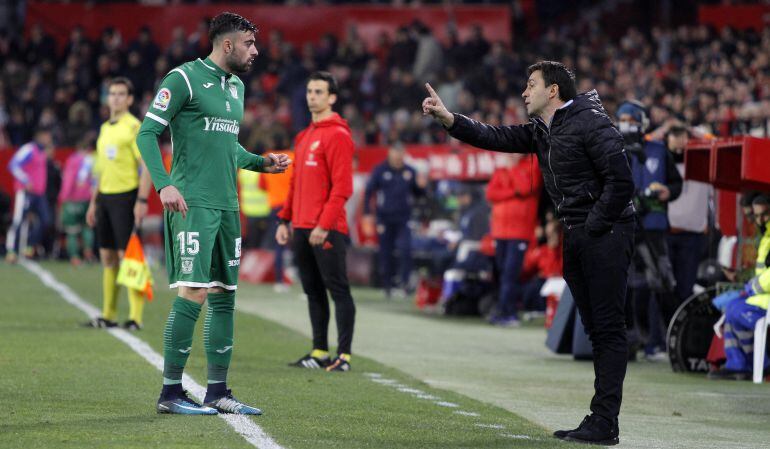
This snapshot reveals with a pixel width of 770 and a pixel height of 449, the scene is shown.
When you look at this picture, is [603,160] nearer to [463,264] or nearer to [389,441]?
[389,441]

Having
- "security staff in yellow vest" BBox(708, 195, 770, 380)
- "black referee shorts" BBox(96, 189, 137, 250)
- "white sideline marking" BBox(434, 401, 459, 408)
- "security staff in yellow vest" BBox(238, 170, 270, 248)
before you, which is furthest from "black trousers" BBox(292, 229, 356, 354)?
"security staff in yellow vest" BBox(238, 170, 270, 248)

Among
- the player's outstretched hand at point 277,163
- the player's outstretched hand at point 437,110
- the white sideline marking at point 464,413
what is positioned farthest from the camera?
the white sideline marking at point 464,413

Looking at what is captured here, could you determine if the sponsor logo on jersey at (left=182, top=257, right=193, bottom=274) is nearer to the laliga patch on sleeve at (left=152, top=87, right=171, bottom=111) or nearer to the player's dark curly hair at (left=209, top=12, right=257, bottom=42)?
the laliga patch on sleeve at (left=152, top=87, right=171, bottom=111)

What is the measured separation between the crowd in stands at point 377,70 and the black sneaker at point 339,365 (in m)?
14.5

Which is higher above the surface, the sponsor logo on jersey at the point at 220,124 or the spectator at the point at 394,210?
the sponsor logo on jersey at the point at 220,124

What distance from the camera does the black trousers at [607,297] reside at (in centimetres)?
802

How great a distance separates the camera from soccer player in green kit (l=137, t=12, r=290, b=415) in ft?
27.0

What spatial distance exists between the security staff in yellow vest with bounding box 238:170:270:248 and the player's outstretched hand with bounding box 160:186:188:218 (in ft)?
47.9

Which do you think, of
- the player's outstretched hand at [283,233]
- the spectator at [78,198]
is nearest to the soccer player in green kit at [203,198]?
the player's outstretched hand at [283,233]

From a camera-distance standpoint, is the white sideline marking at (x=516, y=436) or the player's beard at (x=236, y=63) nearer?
A: the white sideline marking at (x=516, y=436)

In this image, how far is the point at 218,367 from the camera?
8.54m

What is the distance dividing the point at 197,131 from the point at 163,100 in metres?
0.28

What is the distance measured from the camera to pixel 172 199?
798 centimetres

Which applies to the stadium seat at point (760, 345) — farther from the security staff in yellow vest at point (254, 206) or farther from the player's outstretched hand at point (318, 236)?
the security staff in yellow vest at point (254, 206)
